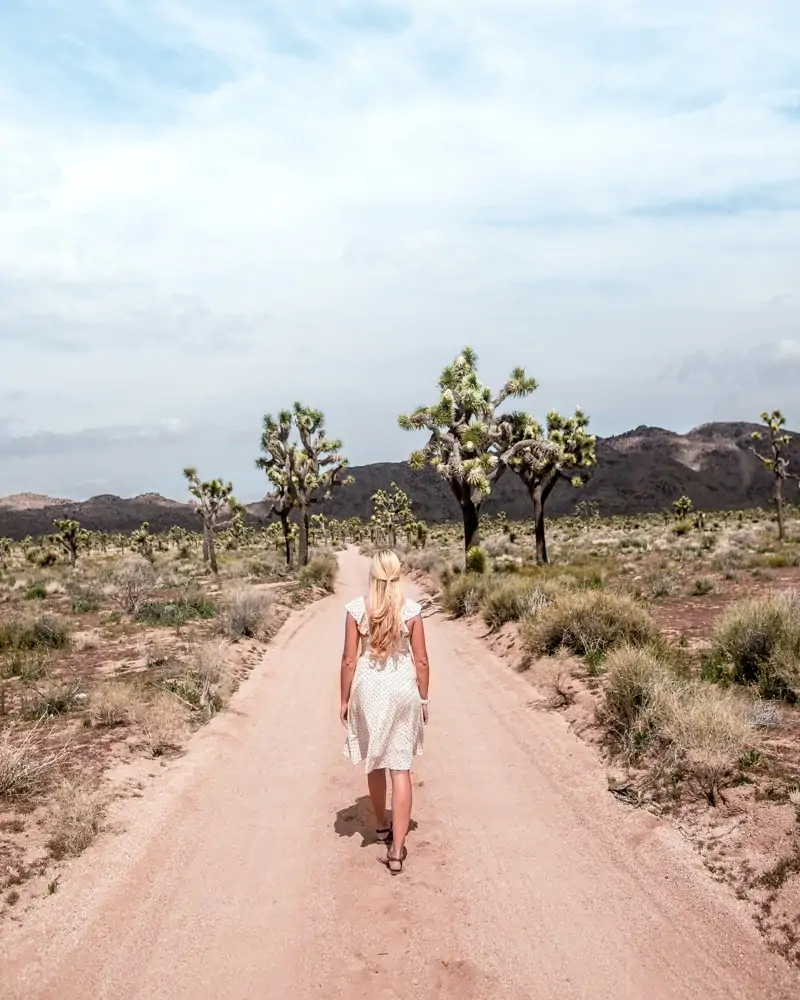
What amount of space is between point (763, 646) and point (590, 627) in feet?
8.12

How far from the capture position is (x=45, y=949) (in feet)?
14.0

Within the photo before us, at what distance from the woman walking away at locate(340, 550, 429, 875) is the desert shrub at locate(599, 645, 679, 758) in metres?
2.84

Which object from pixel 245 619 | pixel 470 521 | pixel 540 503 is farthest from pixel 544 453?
pixel 245 619

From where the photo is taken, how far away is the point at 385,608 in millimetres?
5109

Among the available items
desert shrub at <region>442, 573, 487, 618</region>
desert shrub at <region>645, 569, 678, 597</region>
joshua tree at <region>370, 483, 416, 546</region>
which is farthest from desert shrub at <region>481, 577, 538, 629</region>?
joshua tree at <region>370, 483, 416, 546</region>

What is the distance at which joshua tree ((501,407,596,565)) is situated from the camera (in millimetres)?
24219

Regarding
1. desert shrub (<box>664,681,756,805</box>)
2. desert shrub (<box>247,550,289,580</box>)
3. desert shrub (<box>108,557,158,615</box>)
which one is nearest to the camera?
desert shrub (<box>664,681,756,805</box>)

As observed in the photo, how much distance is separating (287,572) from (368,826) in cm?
2790

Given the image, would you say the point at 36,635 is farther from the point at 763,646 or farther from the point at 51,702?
the point at 763,646

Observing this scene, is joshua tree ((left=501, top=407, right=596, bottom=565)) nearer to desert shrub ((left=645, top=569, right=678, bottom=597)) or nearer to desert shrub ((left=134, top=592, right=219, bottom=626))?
desert shrub ((left=645, top=569, right=678, bottom=597))

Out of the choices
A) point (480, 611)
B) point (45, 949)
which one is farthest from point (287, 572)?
point (45, 949)

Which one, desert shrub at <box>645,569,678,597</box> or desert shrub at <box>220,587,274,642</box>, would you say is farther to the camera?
desert shrub at <box>645,569,678,597</box>

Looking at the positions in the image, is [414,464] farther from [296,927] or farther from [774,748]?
[296,927]

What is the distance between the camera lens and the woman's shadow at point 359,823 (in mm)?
5688
